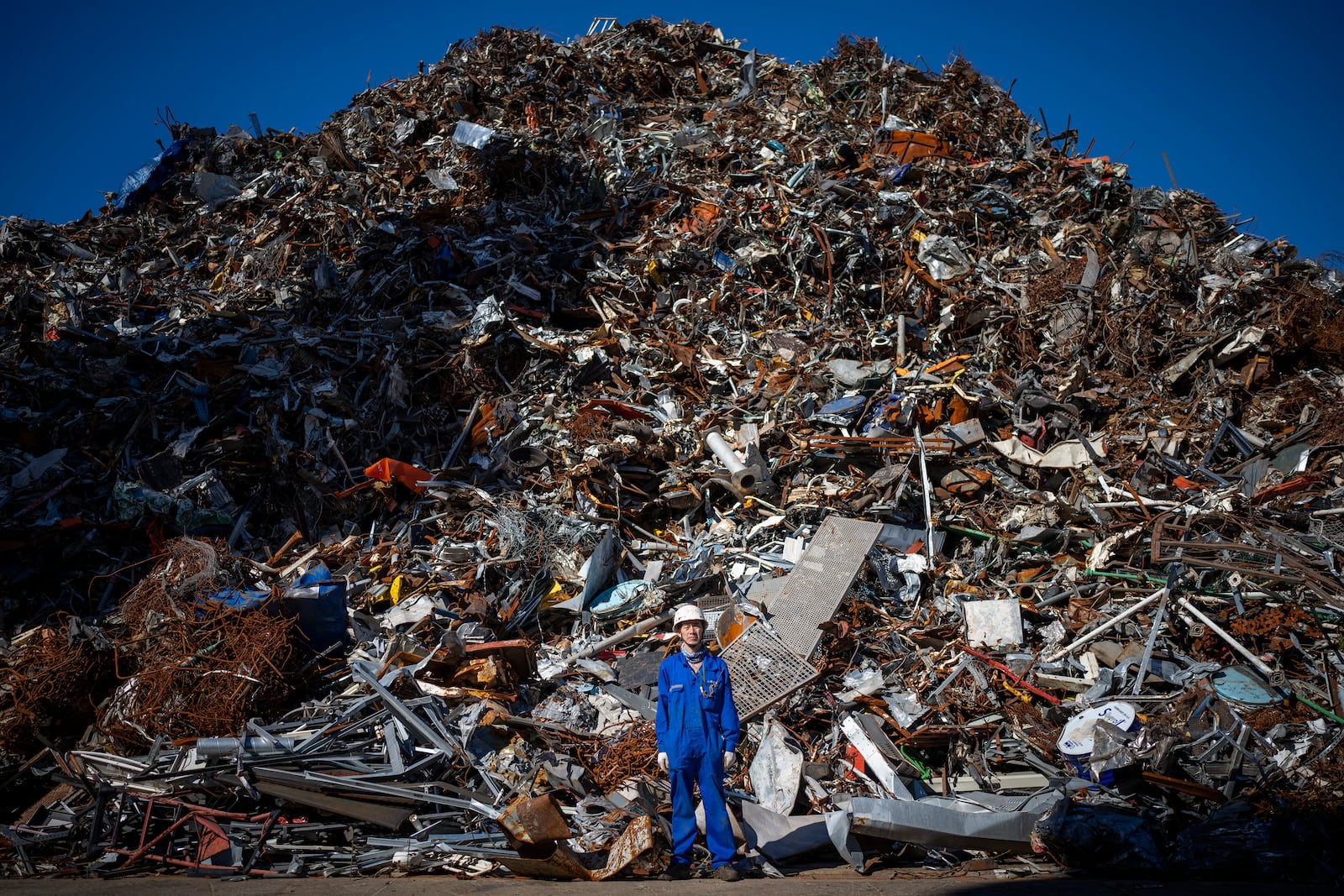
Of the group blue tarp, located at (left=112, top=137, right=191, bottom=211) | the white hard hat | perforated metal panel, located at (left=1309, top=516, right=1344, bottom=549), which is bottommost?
the white hard hat

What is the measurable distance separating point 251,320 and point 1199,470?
10015 millimetres

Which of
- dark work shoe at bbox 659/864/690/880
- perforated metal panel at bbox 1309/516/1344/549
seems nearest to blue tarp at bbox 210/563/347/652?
dark work shoe at bbox 659/864/690/880

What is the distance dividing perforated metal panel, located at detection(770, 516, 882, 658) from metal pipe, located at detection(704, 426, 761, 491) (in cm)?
82

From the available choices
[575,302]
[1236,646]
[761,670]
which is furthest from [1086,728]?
[575,302]

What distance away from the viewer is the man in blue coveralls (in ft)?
12.0

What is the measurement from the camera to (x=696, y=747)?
12.0 feet

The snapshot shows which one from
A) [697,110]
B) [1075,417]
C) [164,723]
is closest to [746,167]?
[697,110]

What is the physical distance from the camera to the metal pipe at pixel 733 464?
7.03 meters

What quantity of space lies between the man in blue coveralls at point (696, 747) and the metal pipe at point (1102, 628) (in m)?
2.91

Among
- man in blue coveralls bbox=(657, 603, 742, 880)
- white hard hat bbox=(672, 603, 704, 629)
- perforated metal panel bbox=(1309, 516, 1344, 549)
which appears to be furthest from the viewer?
perforated metal panel bbox=(1309, 516, 1344, 549)

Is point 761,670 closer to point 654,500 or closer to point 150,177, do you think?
point 654,500

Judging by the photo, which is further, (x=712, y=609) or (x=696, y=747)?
(x=712, y=609)

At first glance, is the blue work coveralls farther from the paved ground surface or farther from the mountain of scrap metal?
the mountain of scrap metal

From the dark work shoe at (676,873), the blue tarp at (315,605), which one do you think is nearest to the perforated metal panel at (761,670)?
the dark work shoe at (676,873)
